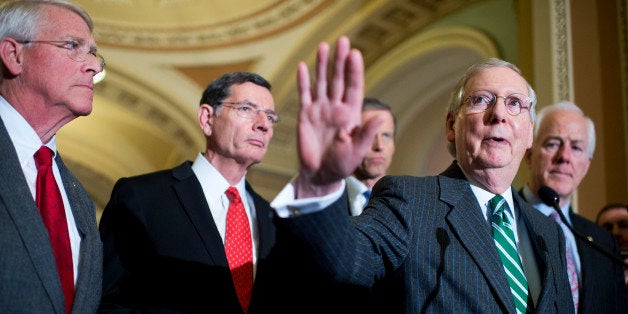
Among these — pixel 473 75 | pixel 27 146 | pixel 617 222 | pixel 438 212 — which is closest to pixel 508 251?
pixel 438 212

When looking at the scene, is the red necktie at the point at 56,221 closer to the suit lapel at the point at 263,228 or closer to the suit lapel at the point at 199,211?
the suit lapel at the point at 199,211

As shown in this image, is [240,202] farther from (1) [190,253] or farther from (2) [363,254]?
(2) [363,254]

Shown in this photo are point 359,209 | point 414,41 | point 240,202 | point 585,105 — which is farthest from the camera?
point 414,41

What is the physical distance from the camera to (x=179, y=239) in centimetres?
233

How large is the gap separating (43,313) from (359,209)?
1.71 m

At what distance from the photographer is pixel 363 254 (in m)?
1.57

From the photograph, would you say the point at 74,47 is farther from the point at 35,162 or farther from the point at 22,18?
the point at 35,162

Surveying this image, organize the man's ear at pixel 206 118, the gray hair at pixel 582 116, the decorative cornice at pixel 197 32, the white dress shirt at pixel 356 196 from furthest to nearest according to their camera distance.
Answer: the decorative cornice at pixel 197 32
the gray hair at pixel 582 116
the white dress shirt at pixel 356 196
the man's ear at pixel 206 118

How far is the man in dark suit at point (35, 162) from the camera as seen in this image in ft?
5.61

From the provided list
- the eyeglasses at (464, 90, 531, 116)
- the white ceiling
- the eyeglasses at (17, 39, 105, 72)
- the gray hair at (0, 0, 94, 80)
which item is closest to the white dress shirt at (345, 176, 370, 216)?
the eyeglasses at (464, 90, 531, 116)

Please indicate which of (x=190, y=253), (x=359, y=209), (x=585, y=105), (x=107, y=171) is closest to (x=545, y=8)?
(x=585, y=105)

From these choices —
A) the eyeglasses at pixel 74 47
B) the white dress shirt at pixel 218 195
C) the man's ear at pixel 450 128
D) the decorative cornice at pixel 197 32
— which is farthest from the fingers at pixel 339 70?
the decorative cornice at pixel 197 32

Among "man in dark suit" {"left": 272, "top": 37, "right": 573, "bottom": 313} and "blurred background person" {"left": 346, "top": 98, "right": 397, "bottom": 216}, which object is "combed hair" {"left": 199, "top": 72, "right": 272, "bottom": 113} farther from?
"man in dark suit" {"left": 272, "top": 37, "right": 573, "bottom": 313}

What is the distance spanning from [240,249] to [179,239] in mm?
221
